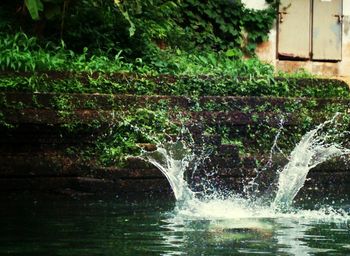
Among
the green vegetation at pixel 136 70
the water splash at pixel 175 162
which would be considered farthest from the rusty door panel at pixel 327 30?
the water splash at pixel 175 162

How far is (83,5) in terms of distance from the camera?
11.0 m

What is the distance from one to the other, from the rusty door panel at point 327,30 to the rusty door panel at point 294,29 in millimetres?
177

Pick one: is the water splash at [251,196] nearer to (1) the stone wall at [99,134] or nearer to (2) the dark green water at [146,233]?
(1) the stone wall at [99,134]

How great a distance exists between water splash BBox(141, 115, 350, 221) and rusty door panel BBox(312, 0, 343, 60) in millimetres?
5369

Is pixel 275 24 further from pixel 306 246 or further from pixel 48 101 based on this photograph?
pixel 306 246

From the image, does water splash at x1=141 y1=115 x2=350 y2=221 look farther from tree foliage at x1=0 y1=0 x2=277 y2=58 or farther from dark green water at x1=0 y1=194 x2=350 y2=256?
tree foliage at x1=0 y1=0 x2=277 y2=58

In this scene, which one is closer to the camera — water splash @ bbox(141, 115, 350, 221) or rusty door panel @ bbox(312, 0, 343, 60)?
water splash @ bbox(141, 115, 350, 221)

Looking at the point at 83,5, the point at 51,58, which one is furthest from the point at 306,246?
the point at 83,5

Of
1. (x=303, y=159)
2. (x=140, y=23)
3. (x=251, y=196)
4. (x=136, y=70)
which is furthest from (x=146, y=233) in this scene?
(x=140, y=23)

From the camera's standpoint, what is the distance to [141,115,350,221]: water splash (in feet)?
21.1

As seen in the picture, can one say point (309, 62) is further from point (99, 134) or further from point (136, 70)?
point (99, 134)

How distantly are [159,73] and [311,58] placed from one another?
17.4 ft

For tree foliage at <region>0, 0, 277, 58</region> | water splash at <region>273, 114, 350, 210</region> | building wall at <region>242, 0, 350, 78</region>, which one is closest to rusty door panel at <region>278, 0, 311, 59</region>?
building wall at <region>242, 0, 350, 78</region>

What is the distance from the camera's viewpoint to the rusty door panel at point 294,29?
14008mm
